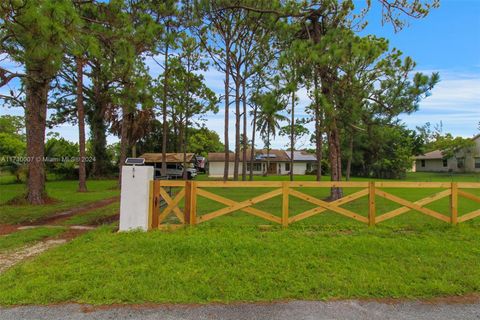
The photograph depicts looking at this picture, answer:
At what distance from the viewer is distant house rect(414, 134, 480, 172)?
43.0 metres

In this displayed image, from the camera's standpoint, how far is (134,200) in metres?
6.40

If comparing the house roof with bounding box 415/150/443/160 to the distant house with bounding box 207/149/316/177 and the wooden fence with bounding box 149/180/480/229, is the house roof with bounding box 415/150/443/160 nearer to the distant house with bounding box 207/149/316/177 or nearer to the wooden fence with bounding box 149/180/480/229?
the distant house with bounding box 207/149/316/177

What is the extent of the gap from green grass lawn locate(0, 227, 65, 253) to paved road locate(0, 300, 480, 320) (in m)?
3.22

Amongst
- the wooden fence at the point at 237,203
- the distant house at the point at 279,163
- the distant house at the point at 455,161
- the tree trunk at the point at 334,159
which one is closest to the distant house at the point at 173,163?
the distant house at the point at 279,163

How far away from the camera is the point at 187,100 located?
30.5 meters

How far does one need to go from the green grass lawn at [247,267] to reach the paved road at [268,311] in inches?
6.6

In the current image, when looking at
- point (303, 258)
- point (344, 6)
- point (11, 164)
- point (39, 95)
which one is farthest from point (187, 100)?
point (303, 258)

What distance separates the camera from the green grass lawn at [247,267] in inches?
150

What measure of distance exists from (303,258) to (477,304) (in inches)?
82.2

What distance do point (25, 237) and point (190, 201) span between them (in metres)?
3.41

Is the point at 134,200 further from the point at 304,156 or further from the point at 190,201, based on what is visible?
the point at 304,156

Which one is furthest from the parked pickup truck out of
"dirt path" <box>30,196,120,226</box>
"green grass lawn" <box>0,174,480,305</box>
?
"green grass lawn" <box>0,174,480,305</box>

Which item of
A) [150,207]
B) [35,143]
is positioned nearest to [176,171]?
[35,143]

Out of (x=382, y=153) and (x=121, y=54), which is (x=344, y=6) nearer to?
(x=121, y=54)
